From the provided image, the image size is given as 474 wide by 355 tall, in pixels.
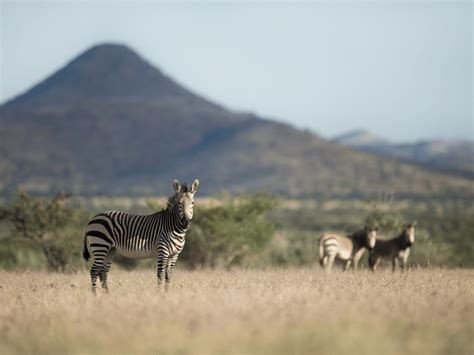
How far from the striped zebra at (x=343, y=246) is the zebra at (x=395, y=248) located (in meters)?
0.44

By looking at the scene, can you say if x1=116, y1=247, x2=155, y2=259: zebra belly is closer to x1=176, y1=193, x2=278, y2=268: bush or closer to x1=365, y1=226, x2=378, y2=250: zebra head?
x1=365, y1=226, x2=378, y2=250: zebra head

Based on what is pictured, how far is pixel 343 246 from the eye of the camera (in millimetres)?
19797

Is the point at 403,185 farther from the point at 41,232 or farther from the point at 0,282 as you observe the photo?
the point at 0,282

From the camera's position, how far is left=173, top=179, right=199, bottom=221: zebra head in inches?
503

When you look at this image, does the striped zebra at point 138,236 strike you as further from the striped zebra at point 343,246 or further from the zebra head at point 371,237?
the zebra head at point 371,237

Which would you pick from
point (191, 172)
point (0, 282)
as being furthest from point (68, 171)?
point (0, 282)

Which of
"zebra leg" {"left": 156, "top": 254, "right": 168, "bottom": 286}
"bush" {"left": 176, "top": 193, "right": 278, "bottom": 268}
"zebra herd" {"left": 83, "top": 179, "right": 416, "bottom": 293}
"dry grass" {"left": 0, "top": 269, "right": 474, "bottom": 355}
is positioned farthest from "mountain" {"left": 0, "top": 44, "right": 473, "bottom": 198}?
"dry grass" {"left": 0, "top": 269, "right": 474, "bottom": 355}

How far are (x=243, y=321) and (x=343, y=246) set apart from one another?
434 inches

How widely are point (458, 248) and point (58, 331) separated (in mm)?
26549

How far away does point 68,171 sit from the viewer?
170 metres

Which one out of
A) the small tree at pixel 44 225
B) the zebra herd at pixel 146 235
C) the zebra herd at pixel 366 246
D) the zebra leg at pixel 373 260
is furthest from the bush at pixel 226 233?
the zebra herd at pixel 146 235

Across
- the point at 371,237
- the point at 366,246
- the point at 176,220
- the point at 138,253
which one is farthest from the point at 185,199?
the point at 366,246

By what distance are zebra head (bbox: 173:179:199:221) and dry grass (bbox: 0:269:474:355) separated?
1323 millimetres

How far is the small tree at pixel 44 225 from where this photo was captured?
88.3 feet
